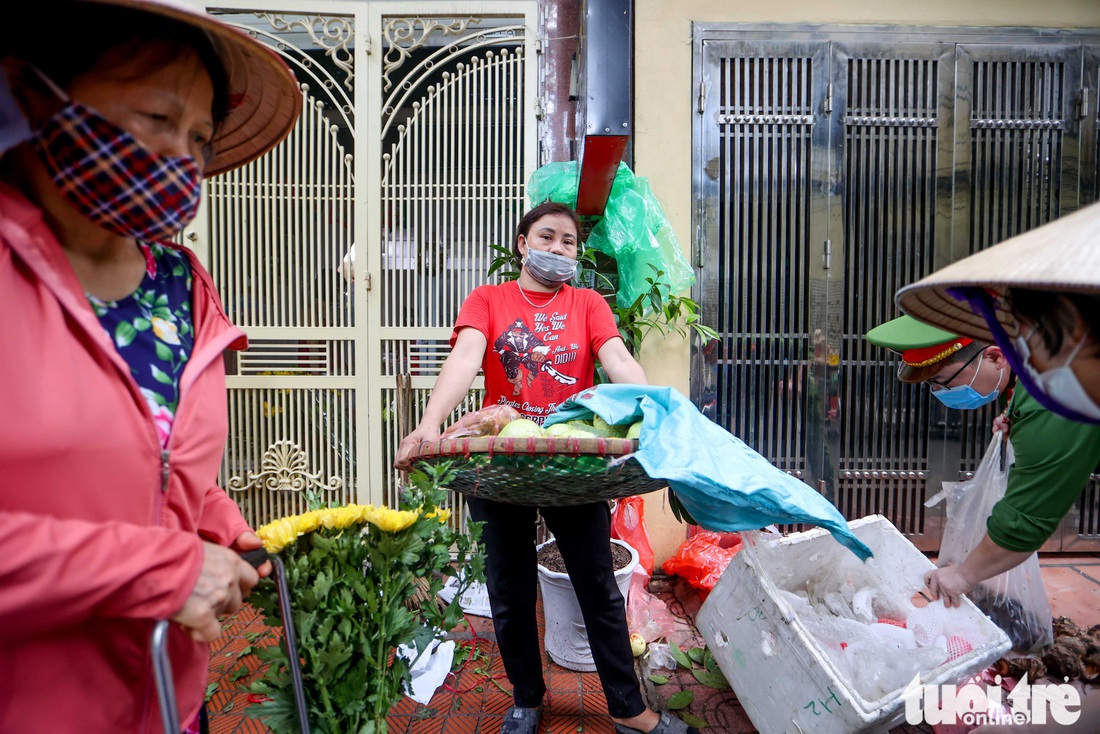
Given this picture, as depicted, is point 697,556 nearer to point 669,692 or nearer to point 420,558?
point 669,692

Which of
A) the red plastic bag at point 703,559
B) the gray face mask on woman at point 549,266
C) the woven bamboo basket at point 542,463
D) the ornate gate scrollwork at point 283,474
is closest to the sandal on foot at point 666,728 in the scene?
the red plastic bag at point 703,559

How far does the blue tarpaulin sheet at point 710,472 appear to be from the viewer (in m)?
1.43

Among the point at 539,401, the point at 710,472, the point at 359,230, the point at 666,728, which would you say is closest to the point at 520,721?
the point at 666,728

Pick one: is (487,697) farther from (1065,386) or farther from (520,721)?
(1065,386)

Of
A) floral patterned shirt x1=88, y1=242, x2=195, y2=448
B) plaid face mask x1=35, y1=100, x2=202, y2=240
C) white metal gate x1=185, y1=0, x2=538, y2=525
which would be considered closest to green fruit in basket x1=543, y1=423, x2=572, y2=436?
floral patterned shirt x1=88, y1=242, x2=195, y2=448

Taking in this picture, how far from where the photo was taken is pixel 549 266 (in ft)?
7.44

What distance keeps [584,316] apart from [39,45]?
5.61 feet

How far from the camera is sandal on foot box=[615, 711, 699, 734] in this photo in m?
2.15

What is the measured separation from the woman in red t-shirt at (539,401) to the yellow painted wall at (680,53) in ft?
4.57

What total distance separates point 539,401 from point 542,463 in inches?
33.3

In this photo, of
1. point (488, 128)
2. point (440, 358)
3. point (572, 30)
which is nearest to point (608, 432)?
point (440, 358)

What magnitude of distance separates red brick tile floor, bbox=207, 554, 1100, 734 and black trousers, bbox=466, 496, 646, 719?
0.33 m

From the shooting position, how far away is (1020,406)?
1.76m

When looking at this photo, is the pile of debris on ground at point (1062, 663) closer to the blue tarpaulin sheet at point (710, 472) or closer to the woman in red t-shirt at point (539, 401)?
the woman in red t-shirt at point (539, 401)
